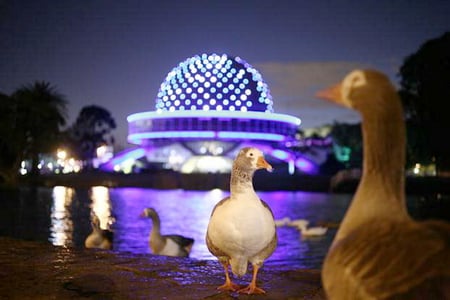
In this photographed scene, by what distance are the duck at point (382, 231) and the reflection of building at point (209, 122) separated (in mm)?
68405

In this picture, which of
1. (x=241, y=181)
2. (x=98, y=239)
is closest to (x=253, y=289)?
(x=241, y=181)

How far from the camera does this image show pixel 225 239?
3.64 m

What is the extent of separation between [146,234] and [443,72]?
19.4 metres

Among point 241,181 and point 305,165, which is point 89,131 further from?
point 241,181

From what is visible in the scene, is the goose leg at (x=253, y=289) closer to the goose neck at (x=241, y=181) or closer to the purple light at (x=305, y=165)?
the goose neck at (x=241, y=181)

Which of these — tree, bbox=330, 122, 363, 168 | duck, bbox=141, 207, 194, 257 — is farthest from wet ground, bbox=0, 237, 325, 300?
tree, bbox=330, 122, 363, 168

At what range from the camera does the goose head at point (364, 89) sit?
1832 mm

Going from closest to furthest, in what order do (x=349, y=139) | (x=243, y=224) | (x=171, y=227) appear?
(x=243, y=224)
(x=171, y=227)
(x=349, y=139)

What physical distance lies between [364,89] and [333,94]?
154mm

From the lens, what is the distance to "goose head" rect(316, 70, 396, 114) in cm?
183

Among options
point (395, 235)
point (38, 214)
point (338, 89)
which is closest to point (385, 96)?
point (338, 89)

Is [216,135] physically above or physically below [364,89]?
above

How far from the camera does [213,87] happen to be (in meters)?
83.2

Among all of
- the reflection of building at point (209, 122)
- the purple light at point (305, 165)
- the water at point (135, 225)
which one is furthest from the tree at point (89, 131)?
the water at point (135, 225)
